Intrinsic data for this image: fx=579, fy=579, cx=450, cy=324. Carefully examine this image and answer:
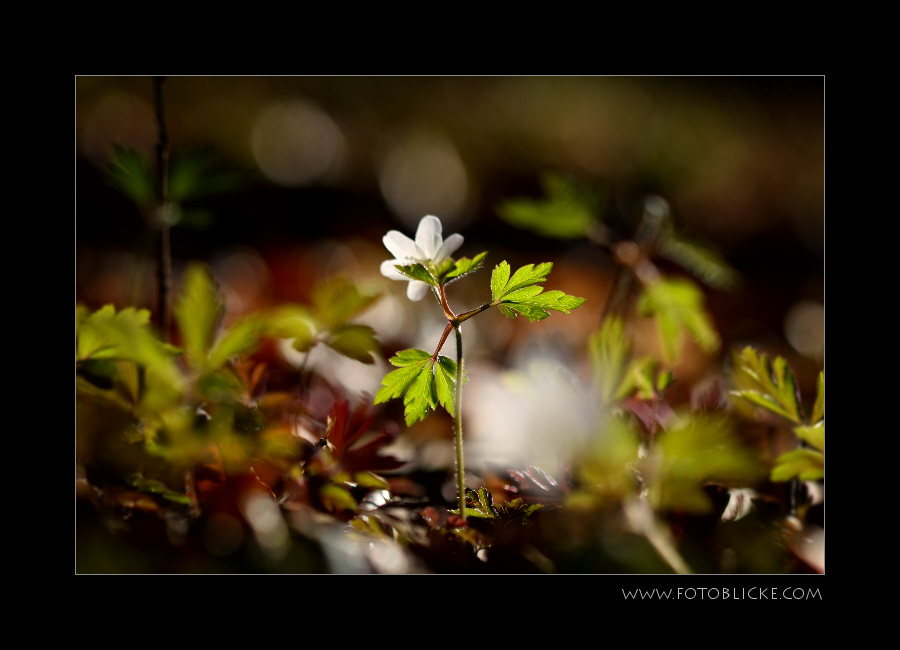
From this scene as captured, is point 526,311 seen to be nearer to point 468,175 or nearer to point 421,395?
point 421,395

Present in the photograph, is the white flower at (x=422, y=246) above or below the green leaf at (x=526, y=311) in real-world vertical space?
above

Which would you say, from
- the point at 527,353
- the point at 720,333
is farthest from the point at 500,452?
the point at 720,333

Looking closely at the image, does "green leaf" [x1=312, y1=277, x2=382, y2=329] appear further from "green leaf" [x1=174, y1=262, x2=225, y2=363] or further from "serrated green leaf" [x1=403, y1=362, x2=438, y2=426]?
"serrated green leaf" [x1=403, y1=362, x2=438, y2=426]

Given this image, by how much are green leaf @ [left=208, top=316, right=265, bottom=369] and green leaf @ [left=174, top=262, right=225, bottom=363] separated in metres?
0.03

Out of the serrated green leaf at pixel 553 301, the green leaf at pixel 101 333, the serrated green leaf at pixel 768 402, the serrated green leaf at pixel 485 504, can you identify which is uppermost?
the serrated green leaf at pixel 553 301

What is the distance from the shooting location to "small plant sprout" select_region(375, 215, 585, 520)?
2.37ft

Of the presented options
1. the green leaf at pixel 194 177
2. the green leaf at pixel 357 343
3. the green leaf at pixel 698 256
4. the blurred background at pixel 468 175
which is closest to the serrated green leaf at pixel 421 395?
the green leaf at pixel 357 343

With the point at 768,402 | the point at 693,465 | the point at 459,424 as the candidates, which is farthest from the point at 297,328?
the point at 768,402

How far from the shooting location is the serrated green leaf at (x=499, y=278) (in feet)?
2.41

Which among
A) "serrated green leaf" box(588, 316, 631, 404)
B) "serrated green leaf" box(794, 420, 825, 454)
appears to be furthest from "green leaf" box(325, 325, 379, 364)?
"serrated green leaf" box(794, 420, 825, 454)

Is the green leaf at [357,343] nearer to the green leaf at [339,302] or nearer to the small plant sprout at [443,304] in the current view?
the green leaf at [339,302]

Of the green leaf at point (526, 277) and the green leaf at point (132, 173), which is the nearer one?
the green leaf at point (526, 277)

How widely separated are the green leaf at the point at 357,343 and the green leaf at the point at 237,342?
16 cm
